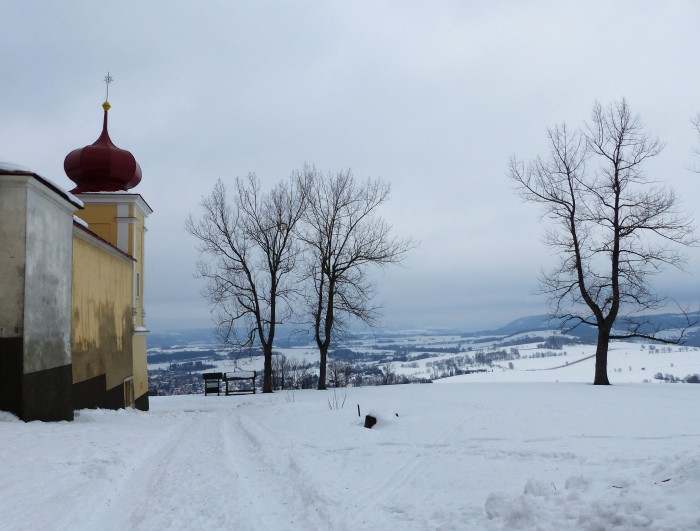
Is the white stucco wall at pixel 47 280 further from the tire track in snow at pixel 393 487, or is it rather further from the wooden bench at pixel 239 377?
the wooden bench at pixel 239 377

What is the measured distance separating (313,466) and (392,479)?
1.21 meters

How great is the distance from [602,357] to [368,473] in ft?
54.8

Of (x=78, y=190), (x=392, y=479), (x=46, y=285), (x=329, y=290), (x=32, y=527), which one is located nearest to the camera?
(x=32, y=527)

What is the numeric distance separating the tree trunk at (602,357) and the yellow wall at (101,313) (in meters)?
17.3

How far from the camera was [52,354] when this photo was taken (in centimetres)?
1075

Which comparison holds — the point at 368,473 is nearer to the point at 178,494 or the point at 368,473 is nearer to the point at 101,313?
the point at 178,494

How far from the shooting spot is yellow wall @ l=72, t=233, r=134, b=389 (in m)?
14.0

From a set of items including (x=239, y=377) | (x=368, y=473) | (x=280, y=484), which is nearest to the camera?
(x=280, y=484)

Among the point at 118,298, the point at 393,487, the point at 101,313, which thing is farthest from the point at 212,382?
the point at 393,487

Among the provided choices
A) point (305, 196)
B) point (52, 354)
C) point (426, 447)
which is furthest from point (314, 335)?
point (426, 447)

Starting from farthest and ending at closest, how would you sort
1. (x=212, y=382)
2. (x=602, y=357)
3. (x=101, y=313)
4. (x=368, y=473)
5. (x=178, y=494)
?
(x=212, y=382) → (x=602, y=357) → (x=101, y=313) → (x=368, y=473) → (x=178, y=494)

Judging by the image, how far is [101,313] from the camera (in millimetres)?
16500

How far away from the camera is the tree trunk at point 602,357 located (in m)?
20.6

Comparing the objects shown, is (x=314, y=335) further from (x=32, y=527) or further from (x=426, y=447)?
(x=32, y=527)
